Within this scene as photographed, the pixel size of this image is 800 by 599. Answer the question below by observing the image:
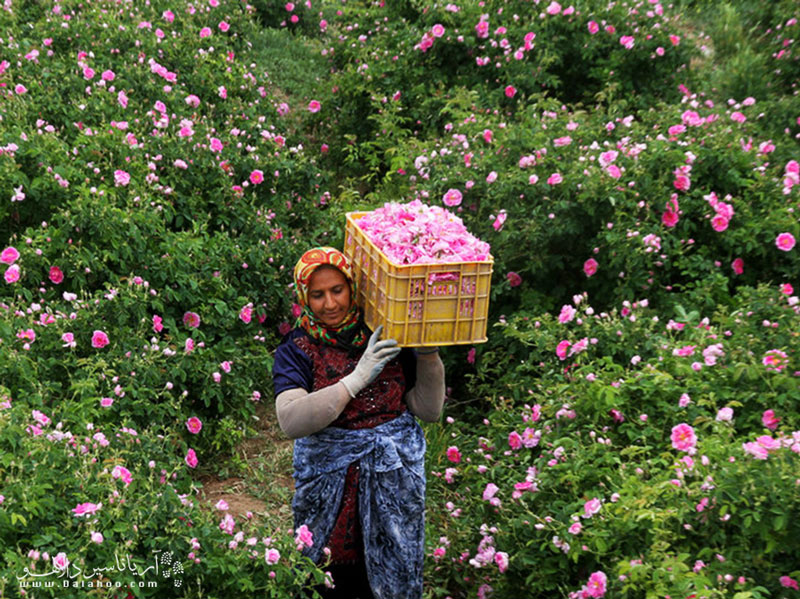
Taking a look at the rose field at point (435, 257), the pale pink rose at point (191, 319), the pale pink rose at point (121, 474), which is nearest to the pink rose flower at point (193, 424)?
the rose field at point (435, 257)

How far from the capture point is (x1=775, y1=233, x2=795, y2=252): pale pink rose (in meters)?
4.54

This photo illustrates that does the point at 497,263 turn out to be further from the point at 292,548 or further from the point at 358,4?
the point at 358,4

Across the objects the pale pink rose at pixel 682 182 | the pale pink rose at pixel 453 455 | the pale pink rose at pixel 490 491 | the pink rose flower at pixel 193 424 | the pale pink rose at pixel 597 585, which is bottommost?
the pale pink rose at pixel 453 455

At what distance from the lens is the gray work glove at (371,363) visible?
281 cm

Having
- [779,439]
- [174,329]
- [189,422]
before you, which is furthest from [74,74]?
[779,439]

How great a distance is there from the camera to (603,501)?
326 centimetres

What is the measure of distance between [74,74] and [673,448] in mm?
4221

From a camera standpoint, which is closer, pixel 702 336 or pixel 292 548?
pixel 292 548

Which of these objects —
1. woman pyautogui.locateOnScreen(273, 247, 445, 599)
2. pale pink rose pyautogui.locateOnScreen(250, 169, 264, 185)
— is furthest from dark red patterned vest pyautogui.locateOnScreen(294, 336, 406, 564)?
pale pink rose pyautogui.locateOnScreen(250, 169, 264, 185)

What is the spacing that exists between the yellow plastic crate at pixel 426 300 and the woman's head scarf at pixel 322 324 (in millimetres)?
57

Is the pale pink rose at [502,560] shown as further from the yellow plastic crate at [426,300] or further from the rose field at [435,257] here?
the yellow plastic crate at [426,300]

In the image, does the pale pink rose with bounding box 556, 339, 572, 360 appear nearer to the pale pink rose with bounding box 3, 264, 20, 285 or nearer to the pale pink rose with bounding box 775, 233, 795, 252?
the pale pink rose with bounding box 775, 233, 795, 252

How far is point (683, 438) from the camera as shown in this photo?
126 inches

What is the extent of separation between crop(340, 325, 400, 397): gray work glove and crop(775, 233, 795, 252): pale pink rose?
8.59 feet
